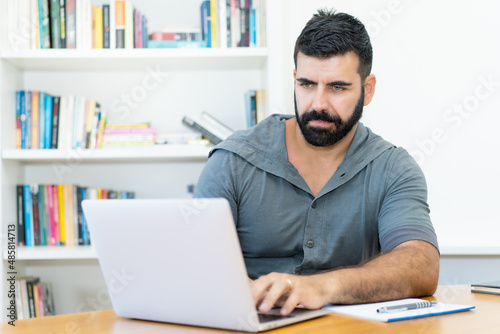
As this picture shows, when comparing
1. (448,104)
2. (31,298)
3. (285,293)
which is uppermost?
(448,104)

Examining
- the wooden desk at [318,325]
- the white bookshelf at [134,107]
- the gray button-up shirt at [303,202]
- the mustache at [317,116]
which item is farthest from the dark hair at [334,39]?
the wooden desk at [318,325]

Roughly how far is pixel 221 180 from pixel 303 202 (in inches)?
9.4

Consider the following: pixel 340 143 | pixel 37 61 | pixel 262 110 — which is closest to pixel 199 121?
pixel 262 110

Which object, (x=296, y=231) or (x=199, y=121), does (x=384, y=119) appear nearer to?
(x=199, y=121)

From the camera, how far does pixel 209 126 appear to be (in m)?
2.37

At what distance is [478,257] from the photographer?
2.38 metres

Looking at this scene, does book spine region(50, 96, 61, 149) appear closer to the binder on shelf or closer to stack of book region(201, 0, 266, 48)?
the binder on shelf

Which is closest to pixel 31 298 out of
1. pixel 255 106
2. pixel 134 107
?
pixel 134 107

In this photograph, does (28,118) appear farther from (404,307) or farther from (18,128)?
(404,307)

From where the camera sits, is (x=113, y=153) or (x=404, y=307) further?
(x=113, y=153)

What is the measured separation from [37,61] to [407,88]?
1.58 m

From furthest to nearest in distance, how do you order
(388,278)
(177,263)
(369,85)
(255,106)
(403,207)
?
(255,106), (369,85), (403,207), (388,278), (177,263)

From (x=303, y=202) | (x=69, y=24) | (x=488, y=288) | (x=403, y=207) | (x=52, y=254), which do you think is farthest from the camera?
(x=69, y=24)

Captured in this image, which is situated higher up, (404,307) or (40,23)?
(40,23)
